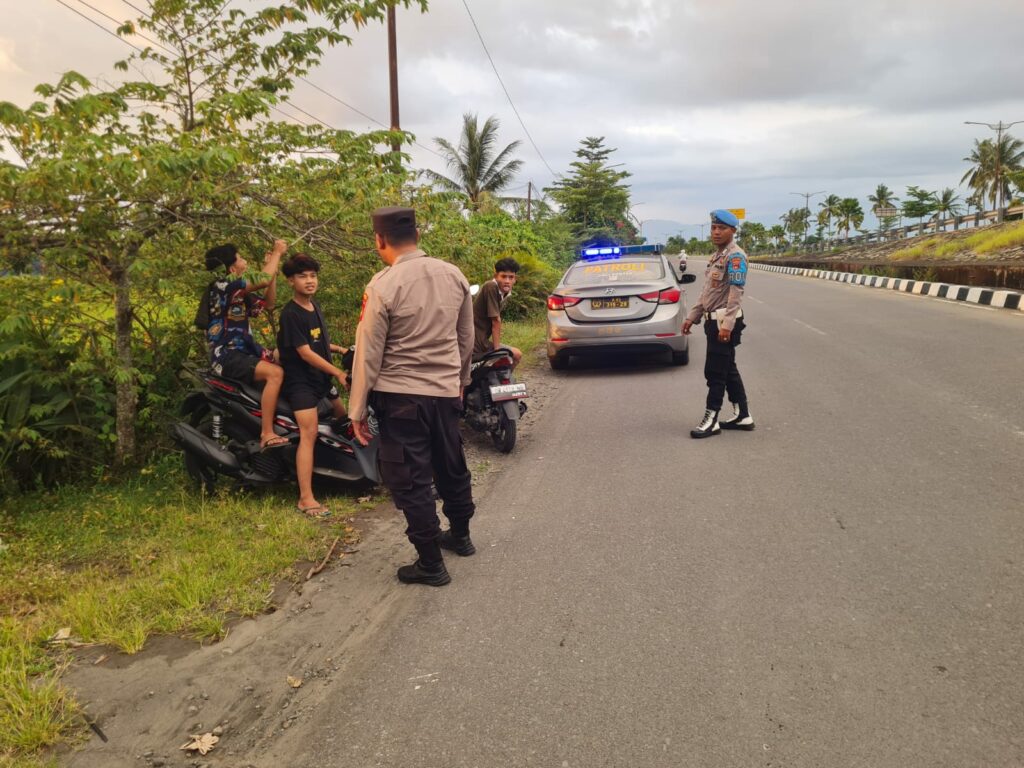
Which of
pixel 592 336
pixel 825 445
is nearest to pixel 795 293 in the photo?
pixel 592 336

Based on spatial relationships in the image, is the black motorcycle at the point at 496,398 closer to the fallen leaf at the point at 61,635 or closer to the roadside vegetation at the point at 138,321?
the roadside vegetation at the point at 138,321

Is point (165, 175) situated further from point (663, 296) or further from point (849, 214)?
point (849, 214)

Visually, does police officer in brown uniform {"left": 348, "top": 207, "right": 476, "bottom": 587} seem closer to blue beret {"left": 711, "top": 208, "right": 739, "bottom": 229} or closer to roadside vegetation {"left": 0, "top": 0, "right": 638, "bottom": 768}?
roadside vegetation {"left": 0, "top": 0, "right": 638, "bottom": 768}

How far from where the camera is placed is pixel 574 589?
349 cm

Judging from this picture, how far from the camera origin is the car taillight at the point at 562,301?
9148 millimetres

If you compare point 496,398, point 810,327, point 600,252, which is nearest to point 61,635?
point 496,398

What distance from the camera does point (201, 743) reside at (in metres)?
2.49

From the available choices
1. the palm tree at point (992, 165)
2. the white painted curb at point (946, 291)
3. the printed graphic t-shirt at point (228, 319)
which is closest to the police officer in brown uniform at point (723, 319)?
the printed graphic t-shirt at point (228, 319)

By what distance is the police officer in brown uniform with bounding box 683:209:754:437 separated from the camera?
19.4ft

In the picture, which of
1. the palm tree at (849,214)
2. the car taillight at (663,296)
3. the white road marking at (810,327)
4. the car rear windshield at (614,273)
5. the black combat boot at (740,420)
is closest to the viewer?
the black combat boot at (740,420)

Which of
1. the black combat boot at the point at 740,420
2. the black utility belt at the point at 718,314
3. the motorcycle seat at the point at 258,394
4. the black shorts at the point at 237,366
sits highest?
the black utility belt at the point at 718,314

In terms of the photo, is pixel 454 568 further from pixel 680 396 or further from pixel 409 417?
pixel 680 396

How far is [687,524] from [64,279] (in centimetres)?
415

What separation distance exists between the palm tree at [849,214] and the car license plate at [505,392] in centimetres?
8263
